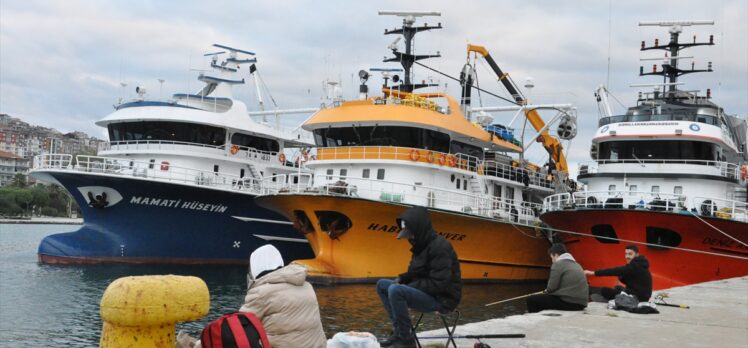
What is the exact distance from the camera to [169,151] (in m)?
26.9

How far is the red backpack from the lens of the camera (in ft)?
13.9

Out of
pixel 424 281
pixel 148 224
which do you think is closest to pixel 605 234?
pixel 424 281

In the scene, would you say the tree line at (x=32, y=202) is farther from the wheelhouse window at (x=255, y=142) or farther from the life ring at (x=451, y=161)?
the life ring at (x=451, y=161)

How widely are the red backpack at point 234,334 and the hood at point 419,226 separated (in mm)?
2480

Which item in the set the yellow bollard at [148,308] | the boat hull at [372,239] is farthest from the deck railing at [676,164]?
the yellow bollard at [148,308]

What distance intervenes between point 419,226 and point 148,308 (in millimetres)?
2966

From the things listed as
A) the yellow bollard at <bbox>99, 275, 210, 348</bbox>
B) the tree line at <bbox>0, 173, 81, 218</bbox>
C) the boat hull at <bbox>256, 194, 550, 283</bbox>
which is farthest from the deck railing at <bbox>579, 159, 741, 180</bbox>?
the tree line at <bbox>0, 173, 81, 218</bbox>

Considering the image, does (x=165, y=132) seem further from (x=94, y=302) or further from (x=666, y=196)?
(x=666, y=196)

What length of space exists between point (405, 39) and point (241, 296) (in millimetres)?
12413

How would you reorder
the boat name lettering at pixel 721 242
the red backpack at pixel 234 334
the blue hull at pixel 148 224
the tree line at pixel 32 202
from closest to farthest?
the red backpack at pixel 234 334 → the boat name lettering at pixel 721 242 → the blue hull at pixel 148 224 → the tree line at pixel 32 202

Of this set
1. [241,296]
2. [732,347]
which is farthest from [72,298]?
[732,347]

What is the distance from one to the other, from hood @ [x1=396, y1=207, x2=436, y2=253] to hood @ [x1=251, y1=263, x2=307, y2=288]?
69.4 inches

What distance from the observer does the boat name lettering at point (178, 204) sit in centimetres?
2506

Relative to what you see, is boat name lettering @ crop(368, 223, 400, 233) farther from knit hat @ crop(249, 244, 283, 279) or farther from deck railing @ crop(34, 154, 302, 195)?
knit hat @ crop(249, 244, 283, 279)
